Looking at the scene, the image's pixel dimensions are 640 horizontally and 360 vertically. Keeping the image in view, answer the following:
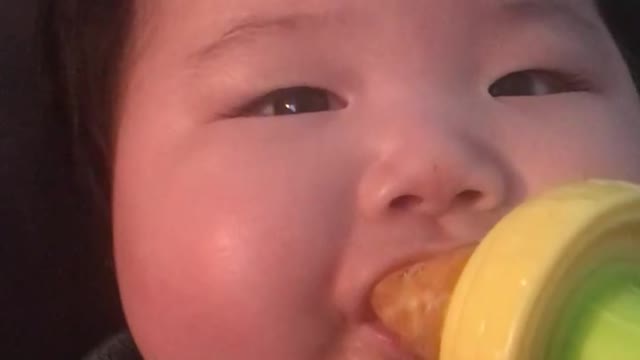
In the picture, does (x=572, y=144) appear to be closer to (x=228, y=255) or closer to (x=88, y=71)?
(x=228, y=255)

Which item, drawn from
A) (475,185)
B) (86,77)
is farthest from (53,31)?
(475,185)

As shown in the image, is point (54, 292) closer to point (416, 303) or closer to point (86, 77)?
point (86, 77)

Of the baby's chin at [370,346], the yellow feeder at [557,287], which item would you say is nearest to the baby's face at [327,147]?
the baby's chin at [370,346]

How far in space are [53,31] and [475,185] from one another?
1.51 feet

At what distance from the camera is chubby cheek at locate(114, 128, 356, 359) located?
0.73 metres

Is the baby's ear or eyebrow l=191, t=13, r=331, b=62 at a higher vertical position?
eyebrow l=191, t=13, r=331, b=62

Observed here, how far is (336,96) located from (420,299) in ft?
0.59

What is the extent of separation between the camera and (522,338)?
538mm

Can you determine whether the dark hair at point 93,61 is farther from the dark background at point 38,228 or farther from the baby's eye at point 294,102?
the baby's eye at point 294,102

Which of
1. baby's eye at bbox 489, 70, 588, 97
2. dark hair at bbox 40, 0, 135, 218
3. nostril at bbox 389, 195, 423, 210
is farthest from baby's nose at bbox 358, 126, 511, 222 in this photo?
dark hair at bbox 40, 0, 135, 218

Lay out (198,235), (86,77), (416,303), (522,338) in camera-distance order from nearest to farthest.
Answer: (522,338)
(416,303)
(198,235)
(86,77)

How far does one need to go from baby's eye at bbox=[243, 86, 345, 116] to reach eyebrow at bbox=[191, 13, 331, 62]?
41 millimetres

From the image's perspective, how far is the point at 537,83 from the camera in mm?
849

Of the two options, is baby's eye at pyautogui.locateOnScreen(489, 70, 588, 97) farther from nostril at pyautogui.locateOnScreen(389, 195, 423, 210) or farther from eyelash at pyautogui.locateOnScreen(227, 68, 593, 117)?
nostril at pyautogui.locateOnScreen(389, 195, 423, 210)
